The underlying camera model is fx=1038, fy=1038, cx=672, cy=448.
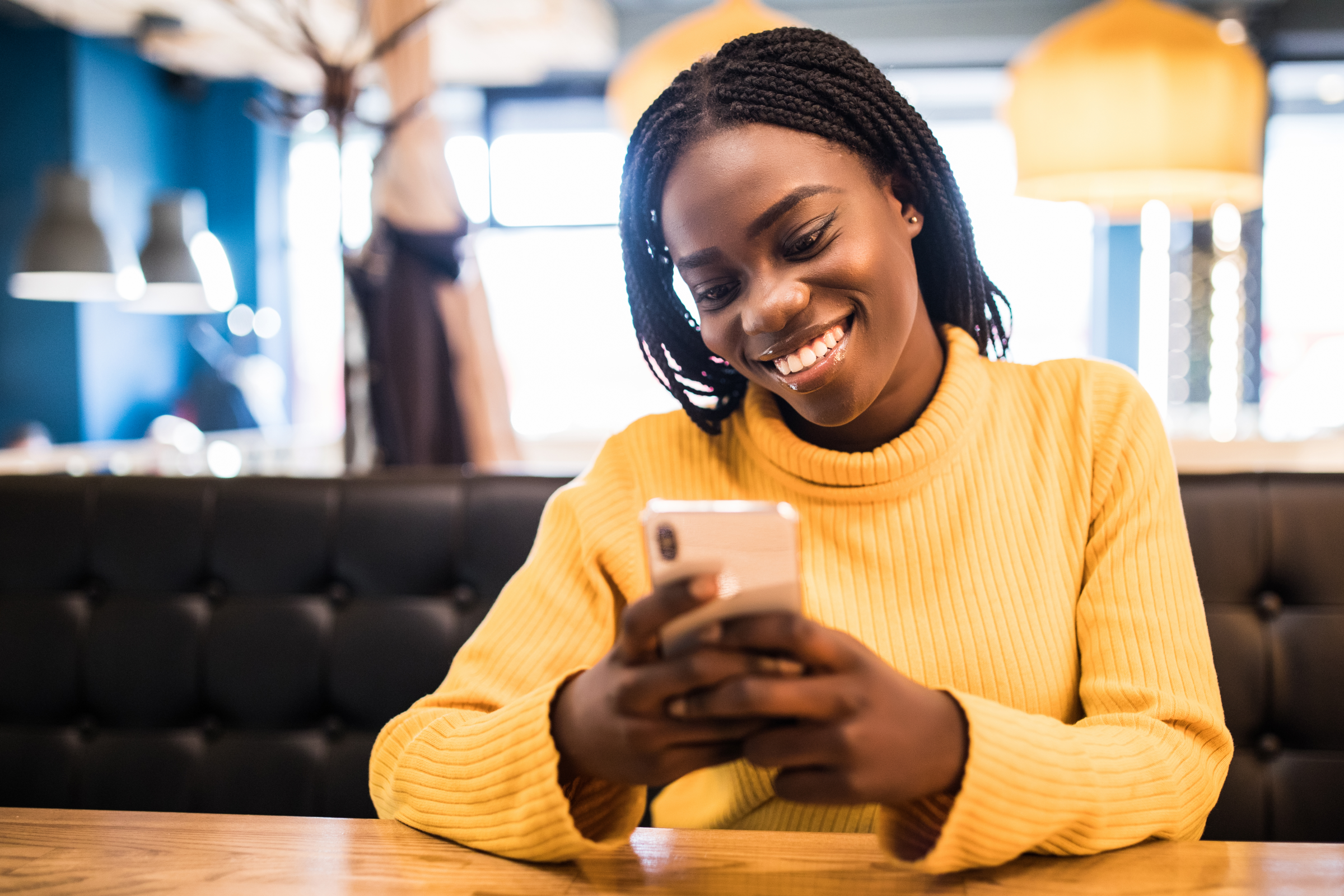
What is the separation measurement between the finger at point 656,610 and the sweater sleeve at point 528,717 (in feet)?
0.45

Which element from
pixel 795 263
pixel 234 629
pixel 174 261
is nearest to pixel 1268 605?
pixel 795 263

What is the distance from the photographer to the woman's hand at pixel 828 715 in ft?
1.94

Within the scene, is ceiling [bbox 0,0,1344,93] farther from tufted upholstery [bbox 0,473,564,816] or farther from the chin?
the chin

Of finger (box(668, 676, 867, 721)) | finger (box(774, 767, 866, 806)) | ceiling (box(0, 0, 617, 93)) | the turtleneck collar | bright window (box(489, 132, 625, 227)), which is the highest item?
ceiling (box(0, 0, 617, 93))

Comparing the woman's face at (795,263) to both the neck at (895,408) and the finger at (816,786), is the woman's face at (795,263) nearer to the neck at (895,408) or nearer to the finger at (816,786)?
the neck at (895,408)

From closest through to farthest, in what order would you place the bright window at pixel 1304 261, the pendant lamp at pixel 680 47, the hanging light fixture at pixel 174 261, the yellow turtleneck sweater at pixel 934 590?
1. the yellow turtleneck sweater at pixel 934 590
2. the pendant lamp at pixel 680 47
3. the hanging light fixture at pixel 174 261
4. the bright window at pixel 1304 261

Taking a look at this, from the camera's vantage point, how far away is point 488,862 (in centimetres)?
75

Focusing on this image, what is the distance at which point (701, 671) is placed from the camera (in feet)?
1.96

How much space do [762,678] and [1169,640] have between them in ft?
1.41

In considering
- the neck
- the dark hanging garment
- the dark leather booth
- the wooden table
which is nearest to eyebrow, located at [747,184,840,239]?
the neck

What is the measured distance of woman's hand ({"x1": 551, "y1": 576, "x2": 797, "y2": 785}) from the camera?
23.4 inches

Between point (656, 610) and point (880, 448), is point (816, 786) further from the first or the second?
point (880, 448)

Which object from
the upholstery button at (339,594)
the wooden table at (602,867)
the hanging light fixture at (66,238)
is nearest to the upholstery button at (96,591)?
the upholstery button at (339,594)

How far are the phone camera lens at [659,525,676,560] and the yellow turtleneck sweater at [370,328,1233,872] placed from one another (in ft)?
0.68
